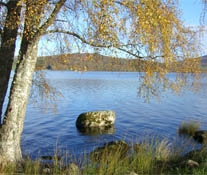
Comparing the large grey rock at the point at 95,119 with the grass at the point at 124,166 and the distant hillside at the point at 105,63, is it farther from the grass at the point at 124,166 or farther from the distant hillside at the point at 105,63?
the distant hillside at the point at 105,63

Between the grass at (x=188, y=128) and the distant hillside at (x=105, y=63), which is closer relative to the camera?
the distant hillside at (x=105, y=63)

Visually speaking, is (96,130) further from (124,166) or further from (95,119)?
(124,166)

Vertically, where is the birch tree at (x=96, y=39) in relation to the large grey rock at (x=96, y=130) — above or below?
above

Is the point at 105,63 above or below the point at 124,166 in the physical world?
above

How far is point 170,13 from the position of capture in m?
6.91

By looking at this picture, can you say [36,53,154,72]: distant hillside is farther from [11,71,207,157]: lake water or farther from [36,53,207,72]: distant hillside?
[11,71,207,157]: lake water

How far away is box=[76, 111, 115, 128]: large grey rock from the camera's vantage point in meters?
17.9

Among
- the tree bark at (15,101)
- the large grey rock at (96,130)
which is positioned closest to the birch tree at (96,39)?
the tree bark at (15,101)

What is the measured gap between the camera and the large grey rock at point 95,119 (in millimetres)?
17922

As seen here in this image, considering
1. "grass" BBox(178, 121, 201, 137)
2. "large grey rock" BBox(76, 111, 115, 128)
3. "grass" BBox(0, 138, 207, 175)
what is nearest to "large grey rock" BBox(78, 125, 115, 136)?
"large grey rock" BBox(76, 111, 115, 128)

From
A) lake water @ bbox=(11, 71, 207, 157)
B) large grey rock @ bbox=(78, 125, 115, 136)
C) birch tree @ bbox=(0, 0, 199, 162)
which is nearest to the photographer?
birch tree @ bbox=(0, 0, 199, 162)

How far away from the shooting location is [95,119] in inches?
714

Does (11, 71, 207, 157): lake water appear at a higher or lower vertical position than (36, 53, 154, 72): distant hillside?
lower

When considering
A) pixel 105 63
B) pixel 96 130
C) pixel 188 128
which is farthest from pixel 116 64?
pixel 188 128
